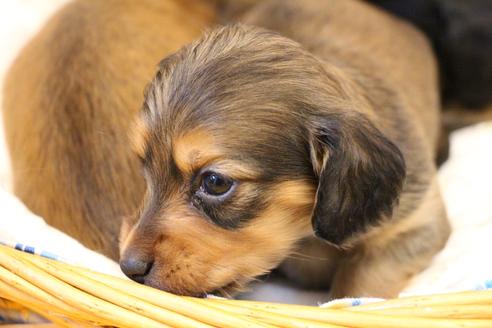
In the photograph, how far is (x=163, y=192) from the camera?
1.90 meters

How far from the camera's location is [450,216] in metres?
Answer: 2.66

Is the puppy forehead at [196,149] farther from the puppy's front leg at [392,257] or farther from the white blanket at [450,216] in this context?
the puppy's front leg at [392,257]

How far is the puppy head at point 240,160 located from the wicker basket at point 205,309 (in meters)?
0.12

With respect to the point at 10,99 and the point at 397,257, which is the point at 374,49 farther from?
the point at 10,99

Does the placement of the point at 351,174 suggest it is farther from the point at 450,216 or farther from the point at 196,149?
the point at 450,216

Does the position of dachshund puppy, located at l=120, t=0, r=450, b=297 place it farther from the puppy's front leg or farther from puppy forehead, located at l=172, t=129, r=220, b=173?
the puppy's front leg

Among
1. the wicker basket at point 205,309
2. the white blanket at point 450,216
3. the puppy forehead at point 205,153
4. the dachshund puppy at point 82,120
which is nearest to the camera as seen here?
the wicker basket at point 205,309

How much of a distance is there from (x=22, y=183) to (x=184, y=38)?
0.94 m

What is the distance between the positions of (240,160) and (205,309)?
15.1 inches

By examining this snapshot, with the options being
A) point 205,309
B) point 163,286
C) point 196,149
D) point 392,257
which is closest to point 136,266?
point 163,286

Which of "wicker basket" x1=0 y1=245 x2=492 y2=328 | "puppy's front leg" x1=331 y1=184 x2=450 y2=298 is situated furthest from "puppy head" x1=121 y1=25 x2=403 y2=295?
"puppy's front leg" x1=331 y1=184 x2=450 y2=298

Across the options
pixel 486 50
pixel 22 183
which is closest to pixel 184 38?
pixel 22 183

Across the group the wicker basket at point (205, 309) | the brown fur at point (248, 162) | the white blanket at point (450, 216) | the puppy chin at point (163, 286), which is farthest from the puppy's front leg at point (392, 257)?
the puppy chin at point (163, 286)

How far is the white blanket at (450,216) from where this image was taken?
2.03m
